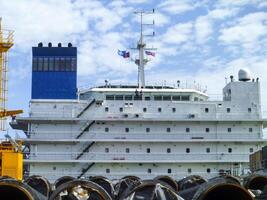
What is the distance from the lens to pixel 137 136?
49625 mm

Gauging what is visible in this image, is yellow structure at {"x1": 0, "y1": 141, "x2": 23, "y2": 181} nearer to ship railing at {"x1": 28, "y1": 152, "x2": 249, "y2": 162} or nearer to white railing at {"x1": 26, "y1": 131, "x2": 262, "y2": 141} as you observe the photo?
ship railing at {"x1": 28, "y1": 152, "x2": 249, "y2": 162}

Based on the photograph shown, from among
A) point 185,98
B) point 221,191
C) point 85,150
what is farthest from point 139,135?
point 221,191

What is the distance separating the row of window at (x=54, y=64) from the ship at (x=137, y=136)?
7.06 feet

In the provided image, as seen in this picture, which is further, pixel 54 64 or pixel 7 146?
pixel 54 64

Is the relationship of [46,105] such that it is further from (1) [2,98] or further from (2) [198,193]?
(2) [198,193]

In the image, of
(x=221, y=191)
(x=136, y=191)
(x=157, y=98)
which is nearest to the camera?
(x=221, y=191)

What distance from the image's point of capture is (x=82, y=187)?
44.5ft

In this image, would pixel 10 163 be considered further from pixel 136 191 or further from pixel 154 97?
pixel 154 97

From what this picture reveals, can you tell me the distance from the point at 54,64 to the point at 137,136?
37.8 feet

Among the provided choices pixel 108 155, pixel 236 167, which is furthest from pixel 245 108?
pixel 108 155

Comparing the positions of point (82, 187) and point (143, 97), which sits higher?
point (143, 97)

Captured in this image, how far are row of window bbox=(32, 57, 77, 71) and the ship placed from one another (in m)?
2.15

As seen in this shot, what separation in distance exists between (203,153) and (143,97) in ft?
27.3

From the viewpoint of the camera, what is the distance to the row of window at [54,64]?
5281cm
